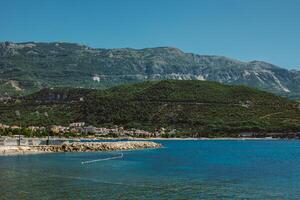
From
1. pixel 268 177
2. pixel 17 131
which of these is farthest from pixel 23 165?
pixel 17 131

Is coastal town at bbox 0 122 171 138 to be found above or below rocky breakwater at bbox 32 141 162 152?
above

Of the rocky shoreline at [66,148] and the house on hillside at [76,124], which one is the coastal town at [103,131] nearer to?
the house on hillside at [76,124]

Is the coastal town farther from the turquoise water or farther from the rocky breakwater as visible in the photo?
the turquoise water

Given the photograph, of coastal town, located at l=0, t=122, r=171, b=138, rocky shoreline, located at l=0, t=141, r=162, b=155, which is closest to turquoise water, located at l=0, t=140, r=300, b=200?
rocky shoreline, located at l=0, t=141, r=162, b=155

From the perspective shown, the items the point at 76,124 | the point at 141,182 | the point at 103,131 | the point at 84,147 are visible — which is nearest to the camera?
the point at 141,182

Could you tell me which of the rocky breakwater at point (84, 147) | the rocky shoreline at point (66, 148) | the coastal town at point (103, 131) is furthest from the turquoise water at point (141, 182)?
the coastal town at point (103, 131)

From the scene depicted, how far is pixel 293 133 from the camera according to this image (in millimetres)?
172000

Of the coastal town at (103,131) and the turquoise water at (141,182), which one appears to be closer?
the turquoise water at (141,182)

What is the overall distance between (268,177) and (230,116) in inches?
5341

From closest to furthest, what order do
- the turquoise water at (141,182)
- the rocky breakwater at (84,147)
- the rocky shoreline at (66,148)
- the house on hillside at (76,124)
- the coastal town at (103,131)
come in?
the turquoise water at (141,182) < the rocky shoreline at (66,148) < the rocky breakwater at (84,147) < the coastal town at (103,131) < the house on hillside at (76,124)

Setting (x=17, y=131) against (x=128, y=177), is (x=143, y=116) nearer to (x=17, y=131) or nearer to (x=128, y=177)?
(x=17, y=131)

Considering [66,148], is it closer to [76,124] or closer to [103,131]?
[103,131]

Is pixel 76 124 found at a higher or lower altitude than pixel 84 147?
higher

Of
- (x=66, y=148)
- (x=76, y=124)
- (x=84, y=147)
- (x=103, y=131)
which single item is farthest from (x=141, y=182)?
(x=76, y=124)
